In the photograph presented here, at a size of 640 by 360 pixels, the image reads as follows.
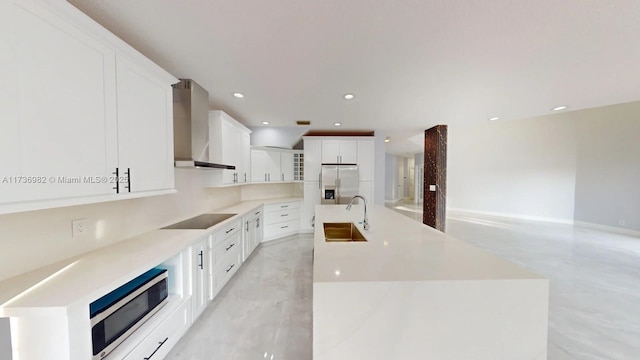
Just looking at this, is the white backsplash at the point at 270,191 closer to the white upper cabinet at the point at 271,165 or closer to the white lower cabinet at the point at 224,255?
the white upper cabinet at the point at 271,165

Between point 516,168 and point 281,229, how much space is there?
A: 7.89 m

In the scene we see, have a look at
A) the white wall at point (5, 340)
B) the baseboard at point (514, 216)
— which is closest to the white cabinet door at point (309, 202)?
the white wall at point (5, 340)

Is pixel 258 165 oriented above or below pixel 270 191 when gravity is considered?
above

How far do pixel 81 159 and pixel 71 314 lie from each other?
0.81 meters

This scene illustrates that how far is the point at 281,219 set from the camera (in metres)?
4.73

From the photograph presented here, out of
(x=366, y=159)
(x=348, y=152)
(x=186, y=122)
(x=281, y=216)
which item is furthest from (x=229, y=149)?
(x=366, y=159)

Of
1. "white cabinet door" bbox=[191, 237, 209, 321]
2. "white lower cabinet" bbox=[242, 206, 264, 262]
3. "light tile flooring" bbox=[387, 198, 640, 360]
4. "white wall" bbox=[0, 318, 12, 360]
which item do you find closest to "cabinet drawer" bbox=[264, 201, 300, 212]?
"white lower cabinet" bbox=[242, 206, 264, 262]

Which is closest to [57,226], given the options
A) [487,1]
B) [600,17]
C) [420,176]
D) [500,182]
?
[487,1]

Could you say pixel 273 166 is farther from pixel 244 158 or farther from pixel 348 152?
pixel 348 152

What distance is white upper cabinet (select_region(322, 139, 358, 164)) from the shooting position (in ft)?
16.6

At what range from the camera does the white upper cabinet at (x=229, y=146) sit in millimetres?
3178

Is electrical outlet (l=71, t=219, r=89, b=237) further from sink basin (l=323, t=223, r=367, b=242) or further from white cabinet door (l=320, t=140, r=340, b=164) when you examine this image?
white cabinet door (l=320, t=140, r=340, b=164)

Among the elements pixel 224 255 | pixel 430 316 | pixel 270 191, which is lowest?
pixel 224 255

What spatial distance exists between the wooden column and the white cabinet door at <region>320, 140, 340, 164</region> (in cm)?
219
